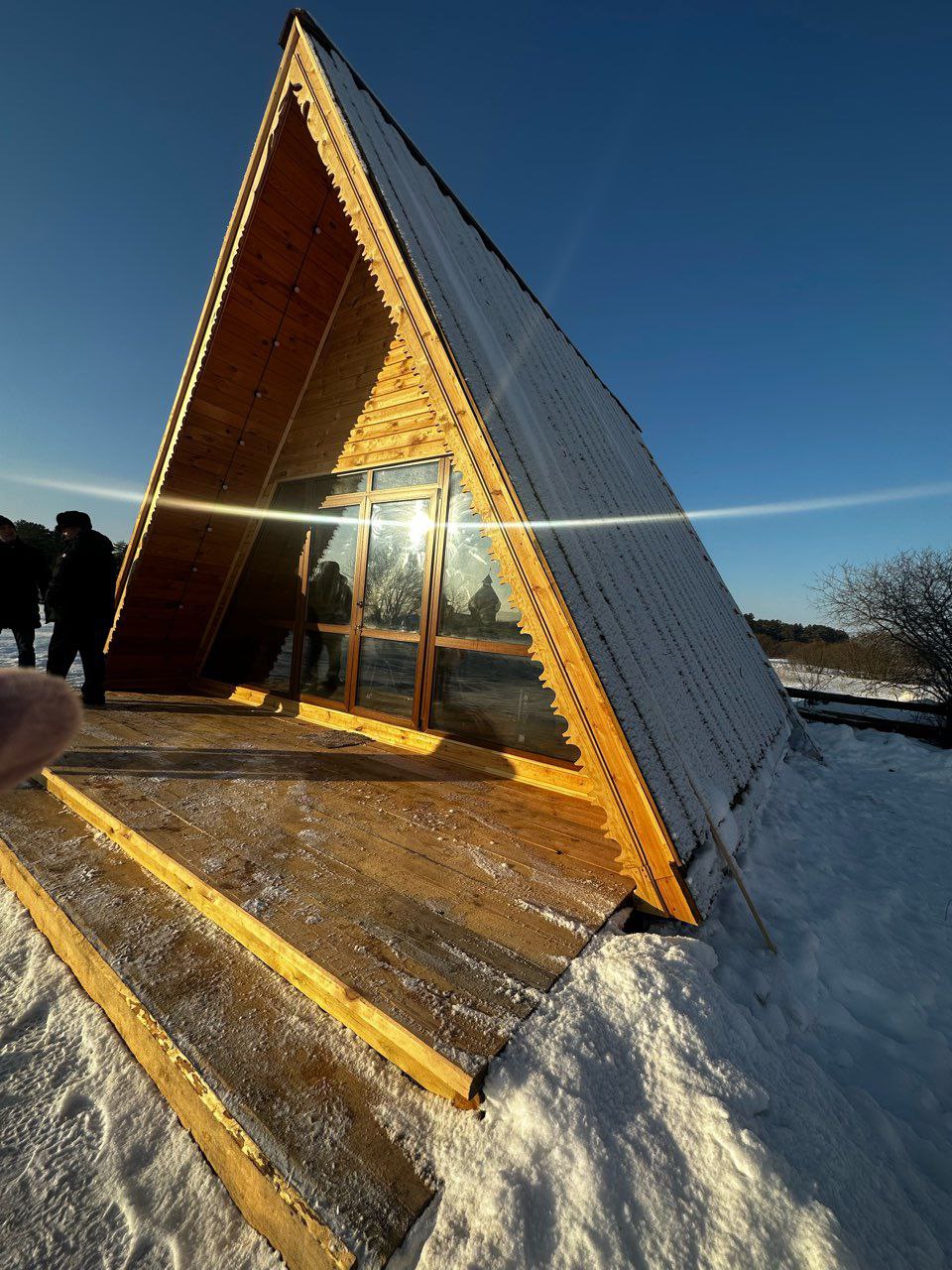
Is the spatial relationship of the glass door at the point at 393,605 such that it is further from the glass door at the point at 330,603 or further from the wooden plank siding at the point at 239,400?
the wooden plank siding at the point at 239,400

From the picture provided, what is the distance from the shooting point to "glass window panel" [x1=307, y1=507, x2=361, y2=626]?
4.99 m

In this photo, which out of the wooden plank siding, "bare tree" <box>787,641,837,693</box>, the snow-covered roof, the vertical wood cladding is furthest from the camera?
"bare tree" <box>787,641,837,693</box>

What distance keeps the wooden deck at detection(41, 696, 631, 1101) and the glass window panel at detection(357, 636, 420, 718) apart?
56 cm

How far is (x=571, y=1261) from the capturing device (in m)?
1.08

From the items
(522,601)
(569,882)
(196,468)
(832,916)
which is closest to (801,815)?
(832,916)

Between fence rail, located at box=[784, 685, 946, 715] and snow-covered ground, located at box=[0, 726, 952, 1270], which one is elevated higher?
fence rail, located at box=[784, 685, 946, 715]

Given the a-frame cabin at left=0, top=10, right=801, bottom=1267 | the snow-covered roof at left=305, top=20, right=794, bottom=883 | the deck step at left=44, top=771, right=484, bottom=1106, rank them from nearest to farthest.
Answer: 1. the deck step at left=44, top=771, right=484, bottom=1106
2. the a-frame cabin at left=0, top=10, right=801, bottom=1267
3. the snow-covered roof at left=305, top=20, right=794, bottom=883

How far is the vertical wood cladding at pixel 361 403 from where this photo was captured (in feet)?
15.1

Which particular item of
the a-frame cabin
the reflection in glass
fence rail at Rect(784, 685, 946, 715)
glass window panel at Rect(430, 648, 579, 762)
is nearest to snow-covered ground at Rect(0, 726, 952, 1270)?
the a-frame cabin

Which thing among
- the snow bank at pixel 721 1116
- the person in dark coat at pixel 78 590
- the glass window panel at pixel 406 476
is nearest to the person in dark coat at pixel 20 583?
the person in dark coat at pixel 78 590

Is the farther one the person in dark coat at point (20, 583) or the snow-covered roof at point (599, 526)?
the person in dark coat at point (20, 583)

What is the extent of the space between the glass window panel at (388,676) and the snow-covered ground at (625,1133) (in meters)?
2.74

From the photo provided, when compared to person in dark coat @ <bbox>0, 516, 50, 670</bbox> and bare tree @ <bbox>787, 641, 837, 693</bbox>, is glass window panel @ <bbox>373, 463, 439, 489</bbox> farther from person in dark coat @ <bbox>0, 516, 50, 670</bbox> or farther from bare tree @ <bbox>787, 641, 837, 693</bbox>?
bare tree @ <bbox>787, 641, 837, 693</bbox>

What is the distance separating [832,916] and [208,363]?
20.5ft
